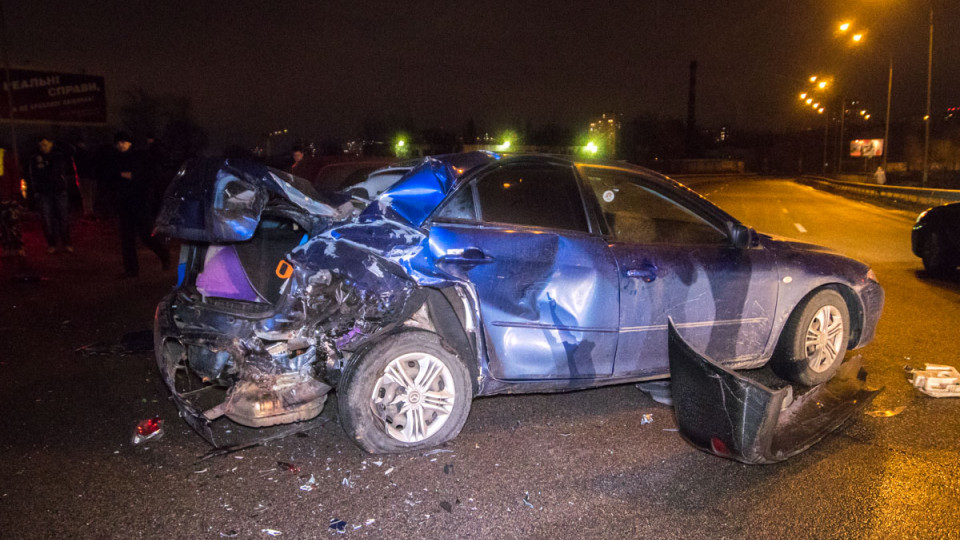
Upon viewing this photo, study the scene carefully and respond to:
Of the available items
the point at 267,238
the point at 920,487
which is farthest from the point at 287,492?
the point at 920,487

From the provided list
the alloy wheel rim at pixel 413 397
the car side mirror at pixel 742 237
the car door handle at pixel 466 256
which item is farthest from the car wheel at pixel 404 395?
the car side mirror at pixel 742 237

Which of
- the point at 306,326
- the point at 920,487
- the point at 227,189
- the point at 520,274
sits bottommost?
the point at 920,487

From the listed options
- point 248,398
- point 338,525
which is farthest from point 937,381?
point 248,398

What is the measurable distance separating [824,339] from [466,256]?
2.82 metres

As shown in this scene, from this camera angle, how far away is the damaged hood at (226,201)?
3.60 m

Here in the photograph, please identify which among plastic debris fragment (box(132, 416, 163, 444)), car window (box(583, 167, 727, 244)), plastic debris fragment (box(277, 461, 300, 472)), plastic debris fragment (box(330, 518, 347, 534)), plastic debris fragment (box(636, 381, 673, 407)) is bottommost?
plastic debris fragment (box(330, 518, 347, 534))

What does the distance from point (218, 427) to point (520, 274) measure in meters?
2.13

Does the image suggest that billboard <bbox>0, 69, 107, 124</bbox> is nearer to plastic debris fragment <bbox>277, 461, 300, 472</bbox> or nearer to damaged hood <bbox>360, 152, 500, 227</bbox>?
damaged hood <bbox>360, 152, 500, 227</bbox>

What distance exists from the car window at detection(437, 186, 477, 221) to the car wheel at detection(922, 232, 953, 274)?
7988mm

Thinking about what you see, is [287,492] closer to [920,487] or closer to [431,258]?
[431,258]

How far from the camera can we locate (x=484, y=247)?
3.73 m

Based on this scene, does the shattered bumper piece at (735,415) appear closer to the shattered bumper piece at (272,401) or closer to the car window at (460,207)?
the car window at (460,207)

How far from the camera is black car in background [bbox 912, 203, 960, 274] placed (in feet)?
28.6

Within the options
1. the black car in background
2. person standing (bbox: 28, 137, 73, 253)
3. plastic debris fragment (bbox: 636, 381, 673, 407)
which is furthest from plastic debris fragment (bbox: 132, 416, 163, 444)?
the black car in background
